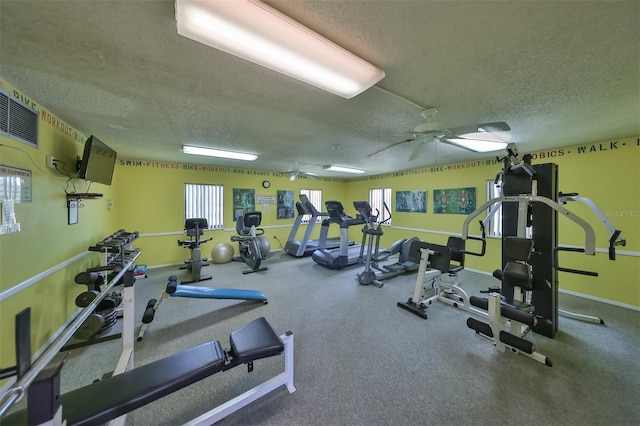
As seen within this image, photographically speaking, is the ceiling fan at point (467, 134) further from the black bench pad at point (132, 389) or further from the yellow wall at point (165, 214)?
the black bench pad at point (132, 389)

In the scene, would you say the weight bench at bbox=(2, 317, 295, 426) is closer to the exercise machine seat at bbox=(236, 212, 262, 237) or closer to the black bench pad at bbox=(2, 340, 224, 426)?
the black bench pad at bbox=(2, 340, 224, 426)

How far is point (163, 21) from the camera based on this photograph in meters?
1.22

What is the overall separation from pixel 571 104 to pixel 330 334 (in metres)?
3.34

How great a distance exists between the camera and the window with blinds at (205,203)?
546 cm

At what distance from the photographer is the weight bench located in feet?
3.22

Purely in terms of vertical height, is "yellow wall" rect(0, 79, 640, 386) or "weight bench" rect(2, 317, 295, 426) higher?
"yellow wall" rect(0, 79, 640, 386)

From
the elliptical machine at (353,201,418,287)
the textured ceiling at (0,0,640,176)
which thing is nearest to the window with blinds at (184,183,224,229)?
the textured ceiling at (0,0,640,176)

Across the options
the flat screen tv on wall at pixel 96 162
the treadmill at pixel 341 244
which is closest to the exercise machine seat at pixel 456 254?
the treadmill at pixel 341 244

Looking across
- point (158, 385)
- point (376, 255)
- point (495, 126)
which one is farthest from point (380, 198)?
point (158, 385)

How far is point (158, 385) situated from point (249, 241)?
4.00 meters

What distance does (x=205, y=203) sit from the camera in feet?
18.7

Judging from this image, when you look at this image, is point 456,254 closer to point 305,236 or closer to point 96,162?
point 305,236

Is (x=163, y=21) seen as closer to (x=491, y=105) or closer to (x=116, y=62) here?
(x=116, y=62)

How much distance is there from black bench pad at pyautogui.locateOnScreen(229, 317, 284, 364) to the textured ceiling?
6.42 ft
